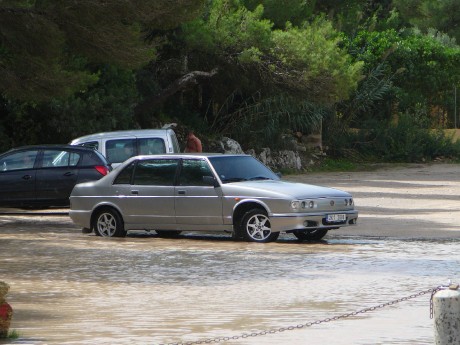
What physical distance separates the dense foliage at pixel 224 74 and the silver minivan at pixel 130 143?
1899mm

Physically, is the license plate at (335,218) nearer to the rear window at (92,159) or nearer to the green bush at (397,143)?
the rear window at (92,159)

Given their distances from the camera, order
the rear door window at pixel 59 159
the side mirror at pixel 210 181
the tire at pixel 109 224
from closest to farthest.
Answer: the side mirror at pixel 210 181
the tire at pixel 109 224
the rear door window at pixel 59 159

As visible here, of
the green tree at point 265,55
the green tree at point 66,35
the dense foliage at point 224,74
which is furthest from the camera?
the green tree at point 265,55

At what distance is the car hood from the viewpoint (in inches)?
711

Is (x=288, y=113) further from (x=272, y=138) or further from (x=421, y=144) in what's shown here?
(x=421, y=144)

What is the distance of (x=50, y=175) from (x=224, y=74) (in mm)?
15037

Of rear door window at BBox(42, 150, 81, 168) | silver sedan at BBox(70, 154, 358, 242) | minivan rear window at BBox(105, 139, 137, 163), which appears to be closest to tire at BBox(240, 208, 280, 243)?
silver sedan at BBox(70, 154, 358, 242)

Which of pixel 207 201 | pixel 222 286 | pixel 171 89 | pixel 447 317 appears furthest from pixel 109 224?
pixel 171 89

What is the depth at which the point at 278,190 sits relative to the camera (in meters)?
18.2

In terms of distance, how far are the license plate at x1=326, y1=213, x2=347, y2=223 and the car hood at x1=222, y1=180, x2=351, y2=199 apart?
0.33 metres

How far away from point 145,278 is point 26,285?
1462 millimetres

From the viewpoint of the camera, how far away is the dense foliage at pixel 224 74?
2588 cm

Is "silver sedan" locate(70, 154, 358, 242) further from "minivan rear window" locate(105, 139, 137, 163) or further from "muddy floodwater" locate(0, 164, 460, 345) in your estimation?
"minivan rear window" locate(105, 139, 137, 163)

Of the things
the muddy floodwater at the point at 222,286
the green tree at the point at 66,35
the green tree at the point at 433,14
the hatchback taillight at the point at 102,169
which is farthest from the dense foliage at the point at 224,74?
the muddy floodwater at the point at 222,286
